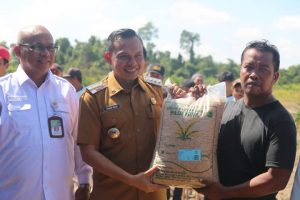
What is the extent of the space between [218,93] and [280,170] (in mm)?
561

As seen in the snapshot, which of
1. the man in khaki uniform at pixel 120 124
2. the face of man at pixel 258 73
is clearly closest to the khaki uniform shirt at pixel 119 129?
the man in khaki uniform at pixel 120 124

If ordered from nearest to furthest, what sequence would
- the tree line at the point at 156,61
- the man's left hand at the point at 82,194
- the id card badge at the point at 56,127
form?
1. the id card badge at the point at 56,127
2. the man's left hand at the point at 82,194
3. the tree line at the point at 156,61

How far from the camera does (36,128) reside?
99.0 inches

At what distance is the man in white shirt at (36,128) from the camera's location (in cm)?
248

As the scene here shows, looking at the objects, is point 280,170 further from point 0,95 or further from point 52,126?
point 0,95

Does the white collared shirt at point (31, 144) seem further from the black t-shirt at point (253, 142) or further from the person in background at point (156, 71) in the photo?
the person in background at point (156, 71)

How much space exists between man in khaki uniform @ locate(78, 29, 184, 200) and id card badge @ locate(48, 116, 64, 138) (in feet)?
0.80

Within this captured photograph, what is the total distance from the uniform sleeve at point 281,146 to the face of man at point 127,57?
89cm

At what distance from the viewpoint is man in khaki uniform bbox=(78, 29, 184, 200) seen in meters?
2.42

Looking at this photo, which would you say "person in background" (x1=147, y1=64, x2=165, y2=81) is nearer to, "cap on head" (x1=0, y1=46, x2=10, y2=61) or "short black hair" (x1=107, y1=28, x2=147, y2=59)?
"cap on head" (x1=0, y1=46, x2=10, y2=61)

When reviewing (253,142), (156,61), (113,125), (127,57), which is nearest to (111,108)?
(113,125)

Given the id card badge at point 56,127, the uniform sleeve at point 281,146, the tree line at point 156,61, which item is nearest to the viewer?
the uniform sleeve at point 281,146

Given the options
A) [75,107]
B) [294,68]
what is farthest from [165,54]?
[75,107]

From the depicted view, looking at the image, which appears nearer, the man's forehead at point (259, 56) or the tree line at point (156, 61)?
the man's forehead at point (259, 56)
